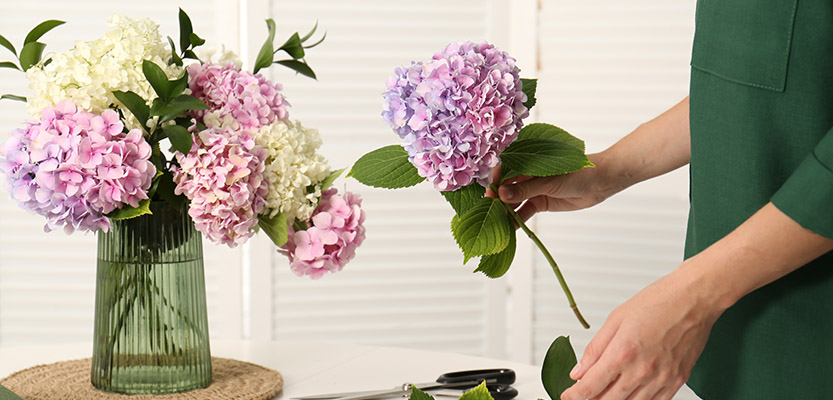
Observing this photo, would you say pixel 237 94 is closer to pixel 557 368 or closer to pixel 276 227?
pixel 276 227

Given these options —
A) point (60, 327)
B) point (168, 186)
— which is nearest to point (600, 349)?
point (168, 186)

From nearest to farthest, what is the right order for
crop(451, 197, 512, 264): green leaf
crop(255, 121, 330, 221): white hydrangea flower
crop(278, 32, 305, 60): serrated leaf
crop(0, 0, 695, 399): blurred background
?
crop(451, 197, 512, 264): green leaf, crop(255, 121, 330, 221): white hydrangea flower, crop(278, 32, 305, 60): serrated leaf, crop(0, 0, 695, 399): blurred background

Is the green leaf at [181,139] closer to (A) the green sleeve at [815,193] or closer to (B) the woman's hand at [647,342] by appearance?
(B) the woman's hand at [647,342]

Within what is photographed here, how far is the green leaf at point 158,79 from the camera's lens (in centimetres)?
98

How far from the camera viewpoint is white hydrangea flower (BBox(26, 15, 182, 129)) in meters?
1.00

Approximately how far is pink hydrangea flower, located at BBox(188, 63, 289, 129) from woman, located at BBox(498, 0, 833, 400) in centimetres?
31

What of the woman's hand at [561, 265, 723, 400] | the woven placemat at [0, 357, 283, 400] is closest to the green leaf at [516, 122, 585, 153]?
the woman's hand at [561, 265, 723, 400]

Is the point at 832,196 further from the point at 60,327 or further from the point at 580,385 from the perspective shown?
the point at 60,327

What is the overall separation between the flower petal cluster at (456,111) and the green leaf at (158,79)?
0.27 meters

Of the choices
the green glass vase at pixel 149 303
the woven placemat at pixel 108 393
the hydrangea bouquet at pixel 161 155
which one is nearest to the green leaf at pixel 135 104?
the hydrangea bouquet at pixel 161 155

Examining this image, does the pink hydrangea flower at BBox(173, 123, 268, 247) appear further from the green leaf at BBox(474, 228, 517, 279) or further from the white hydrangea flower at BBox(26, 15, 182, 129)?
the green leaf at BBox(474, 228, 517, 279)

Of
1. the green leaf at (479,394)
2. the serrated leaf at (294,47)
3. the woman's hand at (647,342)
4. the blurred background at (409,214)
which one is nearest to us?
the green leaf at (479,394)

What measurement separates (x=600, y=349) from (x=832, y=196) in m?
0.25

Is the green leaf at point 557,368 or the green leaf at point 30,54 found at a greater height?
the green leaf at point 30,54
